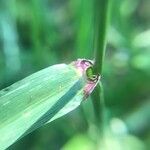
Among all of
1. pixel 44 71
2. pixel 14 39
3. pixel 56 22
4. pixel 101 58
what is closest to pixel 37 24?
pixel 14 39

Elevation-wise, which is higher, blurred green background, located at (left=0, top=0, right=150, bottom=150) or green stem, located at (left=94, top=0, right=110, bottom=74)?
green stem, located at (left=94, top=0, right=110, bottom=74)

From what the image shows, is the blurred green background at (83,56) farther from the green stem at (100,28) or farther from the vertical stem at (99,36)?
the green stem at (100,28)

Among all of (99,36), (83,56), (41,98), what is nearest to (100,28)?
(99,36)

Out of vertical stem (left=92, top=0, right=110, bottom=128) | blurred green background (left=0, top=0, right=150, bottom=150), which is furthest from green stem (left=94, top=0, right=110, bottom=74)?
blurred green background (left=0, top=0, right=150, bottom=150)

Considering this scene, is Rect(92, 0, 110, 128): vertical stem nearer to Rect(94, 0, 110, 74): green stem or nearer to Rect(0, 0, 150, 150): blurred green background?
Rect(94, 0, 110, 74): green stem

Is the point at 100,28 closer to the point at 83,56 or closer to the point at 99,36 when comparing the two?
the point at 99,36
